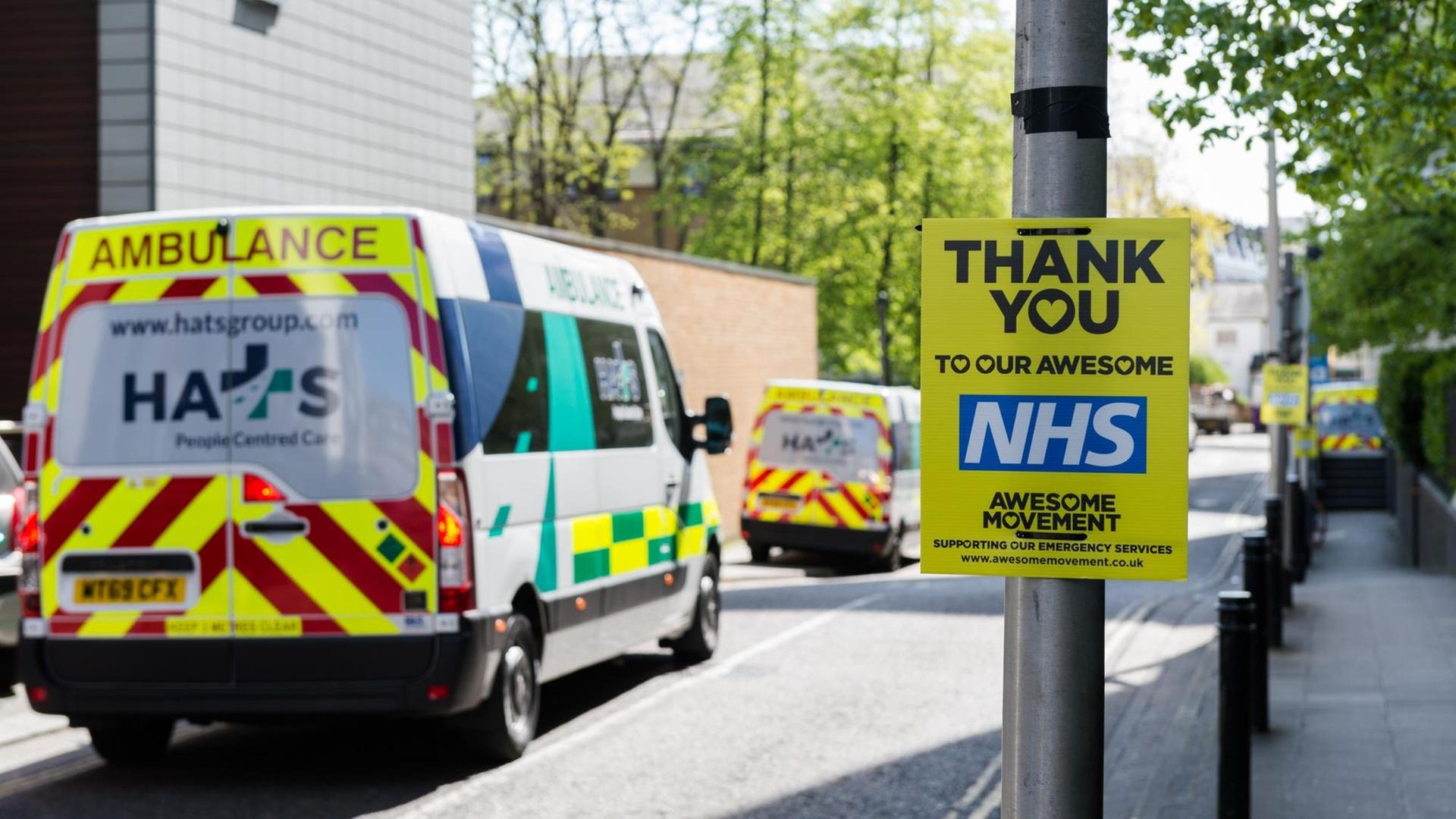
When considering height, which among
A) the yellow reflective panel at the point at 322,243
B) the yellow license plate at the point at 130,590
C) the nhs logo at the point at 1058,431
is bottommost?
the yellow license plate at the point at 130,590

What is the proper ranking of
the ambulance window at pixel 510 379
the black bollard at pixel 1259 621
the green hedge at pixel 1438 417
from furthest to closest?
the green hedge at pixel 1438 417 → the black bollard at pixel 1259 621 → the ambulance window at pixel 510 379

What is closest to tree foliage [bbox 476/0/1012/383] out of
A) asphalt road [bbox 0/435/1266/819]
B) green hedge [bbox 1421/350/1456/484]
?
green hedge [bbox 1421/350/1456/484]

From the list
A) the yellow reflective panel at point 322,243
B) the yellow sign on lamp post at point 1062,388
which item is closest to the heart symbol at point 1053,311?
the yellow sign on lamp post at point 1062,388

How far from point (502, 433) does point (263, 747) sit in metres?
2.11

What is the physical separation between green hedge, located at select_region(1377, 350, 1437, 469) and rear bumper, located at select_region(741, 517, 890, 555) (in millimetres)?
9205

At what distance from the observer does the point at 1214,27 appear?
34.9 ft

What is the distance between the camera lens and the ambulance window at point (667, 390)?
11.0 m

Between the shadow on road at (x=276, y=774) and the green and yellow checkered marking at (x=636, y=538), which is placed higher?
the green and yellow checkered marking at (x=636, y=538)

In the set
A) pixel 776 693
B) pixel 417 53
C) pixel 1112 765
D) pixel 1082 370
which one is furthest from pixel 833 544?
pixel 1082 370

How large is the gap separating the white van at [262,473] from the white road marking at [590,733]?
0.35 m

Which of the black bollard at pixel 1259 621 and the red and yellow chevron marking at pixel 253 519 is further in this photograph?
the black bollard at pixel 1259 621

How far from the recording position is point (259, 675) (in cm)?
764

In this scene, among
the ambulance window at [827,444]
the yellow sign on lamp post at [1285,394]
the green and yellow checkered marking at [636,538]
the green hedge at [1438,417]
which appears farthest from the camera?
the green hedge at [1438,417]

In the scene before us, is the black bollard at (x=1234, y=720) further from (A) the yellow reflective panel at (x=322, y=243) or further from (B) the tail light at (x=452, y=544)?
(A) the yellow reflective panel at (x=322, y=243)
